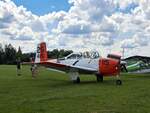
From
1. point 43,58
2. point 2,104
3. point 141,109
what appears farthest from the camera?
point 43,58

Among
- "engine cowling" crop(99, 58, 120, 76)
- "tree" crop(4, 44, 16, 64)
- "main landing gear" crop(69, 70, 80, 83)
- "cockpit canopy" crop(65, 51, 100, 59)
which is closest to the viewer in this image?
"engine cowling" crop(99, 58, 120, 76)

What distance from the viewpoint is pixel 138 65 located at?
37.5 meters

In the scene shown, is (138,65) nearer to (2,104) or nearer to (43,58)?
(43,58)

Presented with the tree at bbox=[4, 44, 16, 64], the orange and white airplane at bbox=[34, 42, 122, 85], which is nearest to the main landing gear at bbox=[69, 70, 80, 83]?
the orange and white airplane at bbox=[34, 42, 122, 85]

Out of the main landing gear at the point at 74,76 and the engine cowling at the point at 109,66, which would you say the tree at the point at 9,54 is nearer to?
the main landing gear at the point at 74,76

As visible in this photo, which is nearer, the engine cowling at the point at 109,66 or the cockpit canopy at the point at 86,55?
the engine cowling at the point at 109,66

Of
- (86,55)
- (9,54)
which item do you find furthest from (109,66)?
(9,54)

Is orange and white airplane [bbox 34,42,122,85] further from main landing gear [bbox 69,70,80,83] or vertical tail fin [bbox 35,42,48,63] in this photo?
vertical tail fin [bbox 35,42,48,63]

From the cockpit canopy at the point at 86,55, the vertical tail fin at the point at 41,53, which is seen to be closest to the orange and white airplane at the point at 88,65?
the cockpit canopy at the point at 86,55

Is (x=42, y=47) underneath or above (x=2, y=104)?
above

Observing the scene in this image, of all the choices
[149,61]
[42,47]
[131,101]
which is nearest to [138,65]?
[149,61]

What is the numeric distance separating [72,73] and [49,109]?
13.3 meters

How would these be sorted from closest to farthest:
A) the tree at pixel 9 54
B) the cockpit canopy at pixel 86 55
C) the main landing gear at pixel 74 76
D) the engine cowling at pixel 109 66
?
the engine cowling at pixel 109 66 → the main landing gear at pixel 74 76 → the cockpit canopy at pixel 86 55 → the tree at pixel 9 54

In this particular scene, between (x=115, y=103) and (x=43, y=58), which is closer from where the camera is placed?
(x=115, y=103)
